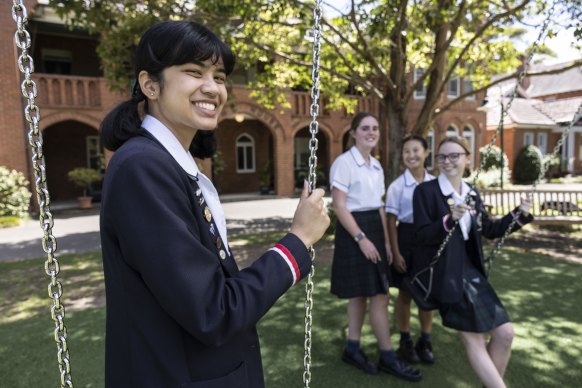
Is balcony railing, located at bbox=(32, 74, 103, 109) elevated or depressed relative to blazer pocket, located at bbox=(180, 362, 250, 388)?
elevated

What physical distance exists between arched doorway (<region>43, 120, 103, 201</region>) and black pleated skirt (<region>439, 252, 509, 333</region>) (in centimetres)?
1685

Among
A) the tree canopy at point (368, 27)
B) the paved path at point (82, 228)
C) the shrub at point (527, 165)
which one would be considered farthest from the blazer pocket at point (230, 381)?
the shrub at point (527, 165)

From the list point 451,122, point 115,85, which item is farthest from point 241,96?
point 451,122

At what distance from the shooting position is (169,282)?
1097 millimetres

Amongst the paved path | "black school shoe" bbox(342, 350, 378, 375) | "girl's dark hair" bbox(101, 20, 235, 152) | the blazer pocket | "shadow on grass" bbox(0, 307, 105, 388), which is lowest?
"shadow on grass" bbox(0, 307, 105, 388)

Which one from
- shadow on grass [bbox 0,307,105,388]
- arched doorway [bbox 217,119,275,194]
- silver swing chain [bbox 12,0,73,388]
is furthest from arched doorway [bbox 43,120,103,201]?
silver swing chain [bbox 12,0,73,388]

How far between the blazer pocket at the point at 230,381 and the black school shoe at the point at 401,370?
2300mm

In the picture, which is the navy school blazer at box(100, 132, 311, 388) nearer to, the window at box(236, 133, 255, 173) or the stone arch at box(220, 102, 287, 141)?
the stone arch at box(220, 102, 287, 141)

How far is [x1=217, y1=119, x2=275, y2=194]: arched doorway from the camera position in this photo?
20.1 meters

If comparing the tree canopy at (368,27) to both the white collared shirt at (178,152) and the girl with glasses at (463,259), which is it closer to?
the girl with glasses at (463,259)

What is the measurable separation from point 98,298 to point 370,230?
13.7 feet

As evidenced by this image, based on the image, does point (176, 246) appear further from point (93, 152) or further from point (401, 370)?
point (93, 152)

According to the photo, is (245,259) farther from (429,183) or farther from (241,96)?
(241,96)

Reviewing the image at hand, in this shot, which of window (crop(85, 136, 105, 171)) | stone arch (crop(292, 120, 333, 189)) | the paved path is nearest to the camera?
the paved path
